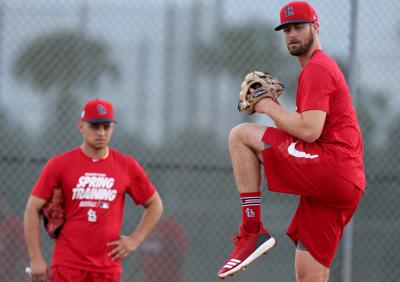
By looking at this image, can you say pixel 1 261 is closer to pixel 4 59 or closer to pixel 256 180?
pixel 4 59

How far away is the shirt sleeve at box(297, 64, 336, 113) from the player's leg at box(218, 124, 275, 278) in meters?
0.35

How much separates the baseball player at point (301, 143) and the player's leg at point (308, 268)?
0.37m

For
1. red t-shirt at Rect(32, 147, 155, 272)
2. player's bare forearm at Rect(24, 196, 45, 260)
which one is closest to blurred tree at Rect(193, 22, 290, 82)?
red t-shirt at Rect(32, 147, 155, 272)

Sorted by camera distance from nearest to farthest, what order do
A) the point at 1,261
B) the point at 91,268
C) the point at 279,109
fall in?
the point at 279,109 < the point at 91,268 < the point at 1,261

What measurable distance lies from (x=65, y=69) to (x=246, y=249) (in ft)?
12.3

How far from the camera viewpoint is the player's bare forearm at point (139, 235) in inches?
265

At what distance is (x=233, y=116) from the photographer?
817 centimetres

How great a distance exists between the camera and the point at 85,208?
6.67 m

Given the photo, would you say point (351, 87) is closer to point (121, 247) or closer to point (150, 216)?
point (150, 216)

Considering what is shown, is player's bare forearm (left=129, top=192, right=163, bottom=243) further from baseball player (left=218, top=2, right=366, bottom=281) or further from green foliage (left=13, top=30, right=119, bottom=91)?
baseball player (left=218, top=2, right=366, bottom=281)

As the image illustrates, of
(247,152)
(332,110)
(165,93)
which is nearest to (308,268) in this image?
(247,152)

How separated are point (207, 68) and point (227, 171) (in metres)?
0.99

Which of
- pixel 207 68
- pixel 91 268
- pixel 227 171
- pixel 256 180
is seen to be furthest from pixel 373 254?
pixel 256 180

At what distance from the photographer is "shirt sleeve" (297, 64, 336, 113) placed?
4.91m
